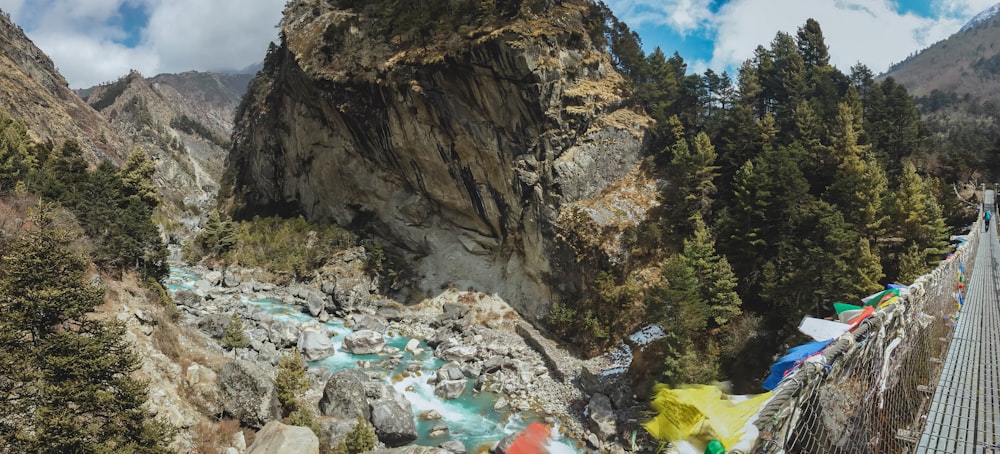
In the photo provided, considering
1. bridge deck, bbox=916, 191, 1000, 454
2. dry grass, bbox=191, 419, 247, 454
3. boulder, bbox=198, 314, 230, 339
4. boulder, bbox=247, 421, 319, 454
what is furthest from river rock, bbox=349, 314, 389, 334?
bridge deck, bbox=916, 191, 1000, 454

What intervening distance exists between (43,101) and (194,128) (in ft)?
282

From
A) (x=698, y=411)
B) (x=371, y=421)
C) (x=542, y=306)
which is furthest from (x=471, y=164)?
(x=698, y=411)

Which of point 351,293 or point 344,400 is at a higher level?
point 351,293

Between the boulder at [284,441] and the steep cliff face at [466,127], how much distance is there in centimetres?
2092

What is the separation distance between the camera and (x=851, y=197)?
23859 mm

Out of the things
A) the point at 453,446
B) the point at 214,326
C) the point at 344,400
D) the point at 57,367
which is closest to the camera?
the point at 57,367

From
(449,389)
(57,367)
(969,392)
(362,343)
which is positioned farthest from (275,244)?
(969,392)

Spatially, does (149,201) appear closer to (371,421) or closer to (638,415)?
(371,421)

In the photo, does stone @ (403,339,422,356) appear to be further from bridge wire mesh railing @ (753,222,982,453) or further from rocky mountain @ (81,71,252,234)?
rocky mountain @ (81,71,252,234)

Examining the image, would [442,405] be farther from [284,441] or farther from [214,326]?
[214,326]

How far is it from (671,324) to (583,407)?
6237mm

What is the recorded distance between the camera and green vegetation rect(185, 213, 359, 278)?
4484 centimetres

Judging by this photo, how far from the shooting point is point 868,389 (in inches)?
227

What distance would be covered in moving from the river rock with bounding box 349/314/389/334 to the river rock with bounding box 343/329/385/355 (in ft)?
8.29
